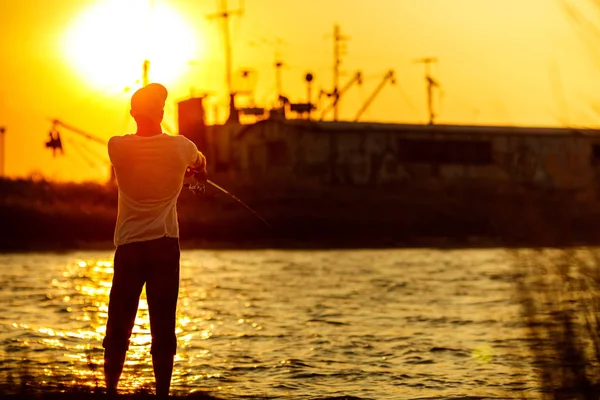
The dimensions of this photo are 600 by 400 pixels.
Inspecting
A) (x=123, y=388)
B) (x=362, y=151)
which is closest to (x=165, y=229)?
(x=123, y=388)

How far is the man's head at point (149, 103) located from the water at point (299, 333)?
6.60 ft

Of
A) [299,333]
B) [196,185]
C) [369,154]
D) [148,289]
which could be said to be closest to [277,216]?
[369,154]

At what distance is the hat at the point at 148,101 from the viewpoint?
761 centimetres

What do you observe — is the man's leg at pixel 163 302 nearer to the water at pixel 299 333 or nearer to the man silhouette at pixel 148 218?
the man silhouette at pixel 148 218

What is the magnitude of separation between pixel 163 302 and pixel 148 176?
2.54 feet

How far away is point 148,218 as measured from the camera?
24.7ft

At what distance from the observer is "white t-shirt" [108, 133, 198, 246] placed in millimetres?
7535

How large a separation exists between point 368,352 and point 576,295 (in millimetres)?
5169

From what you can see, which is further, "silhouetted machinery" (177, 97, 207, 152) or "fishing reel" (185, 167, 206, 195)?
"silhouetted machinery" (177, 97, 207, 152)

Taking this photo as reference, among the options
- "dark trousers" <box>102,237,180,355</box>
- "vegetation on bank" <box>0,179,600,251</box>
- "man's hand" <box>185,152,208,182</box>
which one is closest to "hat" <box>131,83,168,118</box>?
"man's hand" <box>185,152,208,182</box>

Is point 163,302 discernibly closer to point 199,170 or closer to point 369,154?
point 199,170

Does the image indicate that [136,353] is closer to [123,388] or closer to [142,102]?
[123,388]

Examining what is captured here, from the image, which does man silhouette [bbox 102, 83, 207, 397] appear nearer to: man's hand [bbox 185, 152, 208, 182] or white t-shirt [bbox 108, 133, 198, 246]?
white t-shirt [bbox 108, 133, 198, 246]

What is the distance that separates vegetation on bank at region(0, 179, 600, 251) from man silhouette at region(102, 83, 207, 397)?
84.3 ft
